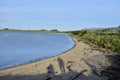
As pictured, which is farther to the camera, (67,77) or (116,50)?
(116,50)

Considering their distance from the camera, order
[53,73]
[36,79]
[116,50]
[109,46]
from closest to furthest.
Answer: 1. [36,79]
2. [53,73]
3. [116,50]
4. [109,46]

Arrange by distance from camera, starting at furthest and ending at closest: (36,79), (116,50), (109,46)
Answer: (109,46), (116,50), (36,79)

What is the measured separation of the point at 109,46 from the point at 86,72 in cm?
2328

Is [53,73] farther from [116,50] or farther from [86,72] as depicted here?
[116,50]

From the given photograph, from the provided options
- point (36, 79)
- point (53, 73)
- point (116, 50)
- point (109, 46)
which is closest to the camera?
point (36, 79)

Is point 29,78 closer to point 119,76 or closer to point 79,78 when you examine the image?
point 79,78

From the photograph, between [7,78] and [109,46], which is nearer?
[7,78]

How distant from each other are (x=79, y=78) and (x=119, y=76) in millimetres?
2533

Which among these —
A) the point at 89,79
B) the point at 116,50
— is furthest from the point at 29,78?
the point at 116,50

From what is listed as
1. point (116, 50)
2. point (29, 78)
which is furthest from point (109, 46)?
point (29, 78)

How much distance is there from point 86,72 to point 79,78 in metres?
2.42

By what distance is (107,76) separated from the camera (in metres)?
17.5

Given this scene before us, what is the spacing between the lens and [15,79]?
1695 centimetres

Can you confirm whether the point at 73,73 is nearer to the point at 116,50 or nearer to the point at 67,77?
the point at 67,77
